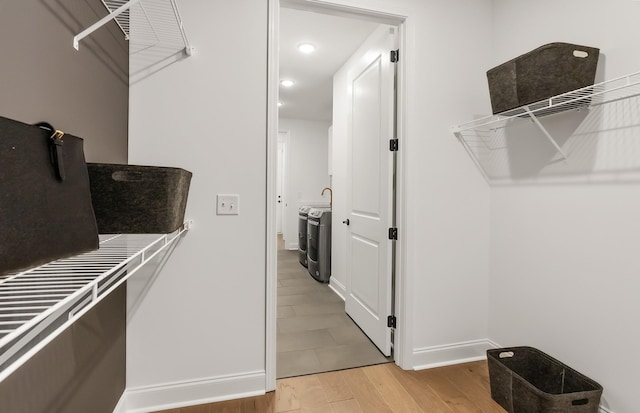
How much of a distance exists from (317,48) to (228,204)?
6.59ft

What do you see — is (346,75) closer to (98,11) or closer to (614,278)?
(98,11)

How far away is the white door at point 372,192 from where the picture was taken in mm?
2213

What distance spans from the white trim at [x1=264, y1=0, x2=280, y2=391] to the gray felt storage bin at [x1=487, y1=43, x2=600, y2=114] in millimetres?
1229

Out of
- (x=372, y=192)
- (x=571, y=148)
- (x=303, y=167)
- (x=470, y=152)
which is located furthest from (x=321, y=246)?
(x=571, y=148)

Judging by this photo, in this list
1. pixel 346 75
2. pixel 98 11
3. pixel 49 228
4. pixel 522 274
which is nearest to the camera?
pixel 49 228

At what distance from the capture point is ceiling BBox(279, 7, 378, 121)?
2.57m

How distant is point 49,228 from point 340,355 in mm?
1977

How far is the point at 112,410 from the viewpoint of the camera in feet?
4.87

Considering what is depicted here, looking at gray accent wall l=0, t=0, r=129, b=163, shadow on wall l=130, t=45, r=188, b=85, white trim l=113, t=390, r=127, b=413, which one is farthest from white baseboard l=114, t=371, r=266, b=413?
shadow on wall l=130, t=45, r=188, b=85

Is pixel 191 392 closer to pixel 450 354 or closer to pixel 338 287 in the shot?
pixel 450 354

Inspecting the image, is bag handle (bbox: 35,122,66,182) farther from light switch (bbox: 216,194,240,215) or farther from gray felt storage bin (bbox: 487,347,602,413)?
gray felt storage bin (bbox: 487,347,602,413)

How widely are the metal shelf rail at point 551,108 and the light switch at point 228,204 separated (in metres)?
1.43

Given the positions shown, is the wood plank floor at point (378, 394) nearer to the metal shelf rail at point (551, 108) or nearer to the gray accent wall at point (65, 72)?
the metal shelf rail at point (551, 108)

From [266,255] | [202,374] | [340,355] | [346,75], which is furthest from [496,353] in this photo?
[346,75]
